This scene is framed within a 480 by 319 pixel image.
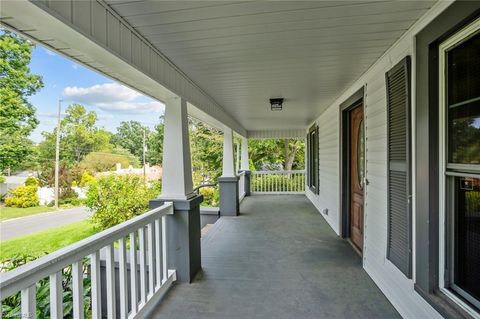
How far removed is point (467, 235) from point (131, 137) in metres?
32.4

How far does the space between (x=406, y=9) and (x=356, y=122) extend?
2369 mm

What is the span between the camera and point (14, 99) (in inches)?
312

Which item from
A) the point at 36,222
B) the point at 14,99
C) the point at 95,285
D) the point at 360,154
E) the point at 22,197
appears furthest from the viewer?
the point at 36,222

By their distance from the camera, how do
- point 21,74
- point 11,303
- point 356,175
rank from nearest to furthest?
point 11,303 < point 356,175 < point 21,74

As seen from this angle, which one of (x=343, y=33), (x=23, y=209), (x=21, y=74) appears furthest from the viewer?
(x=23, y=209)

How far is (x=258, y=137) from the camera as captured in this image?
32.2ft

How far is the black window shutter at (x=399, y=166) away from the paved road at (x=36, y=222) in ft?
29.4

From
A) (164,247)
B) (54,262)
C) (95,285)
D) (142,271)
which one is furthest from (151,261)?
(54,262)

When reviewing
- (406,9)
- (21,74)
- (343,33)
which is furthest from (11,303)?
(21,74)

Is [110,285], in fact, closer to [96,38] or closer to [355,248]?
[96,38]

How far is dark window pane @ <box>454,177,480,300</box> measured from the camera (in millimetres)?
1495

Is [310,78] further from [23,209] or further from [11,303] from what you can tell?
[23,209]

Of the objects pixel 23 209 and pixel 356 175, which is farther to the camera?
pixel 23 209

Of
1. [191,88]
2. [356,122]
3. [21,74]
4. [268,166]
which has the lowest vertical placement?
[268,166]
